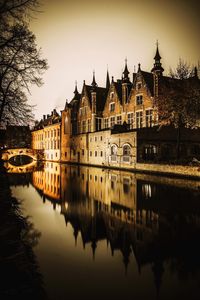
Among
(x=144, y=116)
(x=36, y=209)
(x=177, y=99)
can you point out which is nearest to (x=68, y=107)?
(x=144, y=116)

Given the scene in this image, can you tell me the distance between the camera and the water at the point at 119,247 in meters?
5.00

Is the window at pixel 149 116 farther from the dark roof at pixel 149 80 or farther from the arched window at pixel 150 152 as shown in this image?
the arched window at pixel 150 152

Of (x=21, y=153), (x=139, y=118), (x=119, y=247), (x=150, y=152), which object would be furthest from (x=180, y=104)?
(x=21, y=153)

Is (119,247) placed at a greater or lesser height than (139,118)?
lesser

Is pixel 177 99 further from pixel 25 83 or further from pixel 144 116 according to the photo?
pixel 25 83

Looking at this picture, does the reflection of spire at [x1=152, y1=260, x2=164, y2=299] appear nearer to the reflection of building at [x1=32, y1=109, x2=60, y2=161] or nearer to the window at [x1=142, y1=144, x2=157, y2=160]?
the window at [x1=142, y1=144, x2=157, y2=160]

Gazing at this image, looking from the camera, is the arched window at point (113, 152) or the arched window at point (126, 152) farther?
the arched window at point (113, 152)

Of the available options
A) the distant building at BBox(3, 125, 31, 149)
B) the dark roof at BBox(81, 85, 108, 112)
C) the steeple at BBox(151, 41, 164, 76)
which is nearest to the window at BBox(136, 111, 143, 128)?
the steeple at BBox(151, 41, 164, 76)

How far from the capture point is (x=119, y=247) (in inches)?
280

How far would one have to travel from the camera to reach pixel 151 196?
1420 centimetres

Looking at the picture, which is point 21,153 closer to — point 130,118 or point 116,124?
point 116,124

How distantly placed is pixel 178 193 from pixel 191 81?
18.3 meters

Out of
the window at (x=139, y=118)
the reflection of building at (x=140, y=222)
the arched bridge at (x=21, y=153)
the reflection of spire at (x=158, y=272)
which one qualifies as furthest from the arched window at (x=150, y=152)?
the arched bridge at (x=21, y=153)

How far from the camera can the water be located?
5.00 metres
